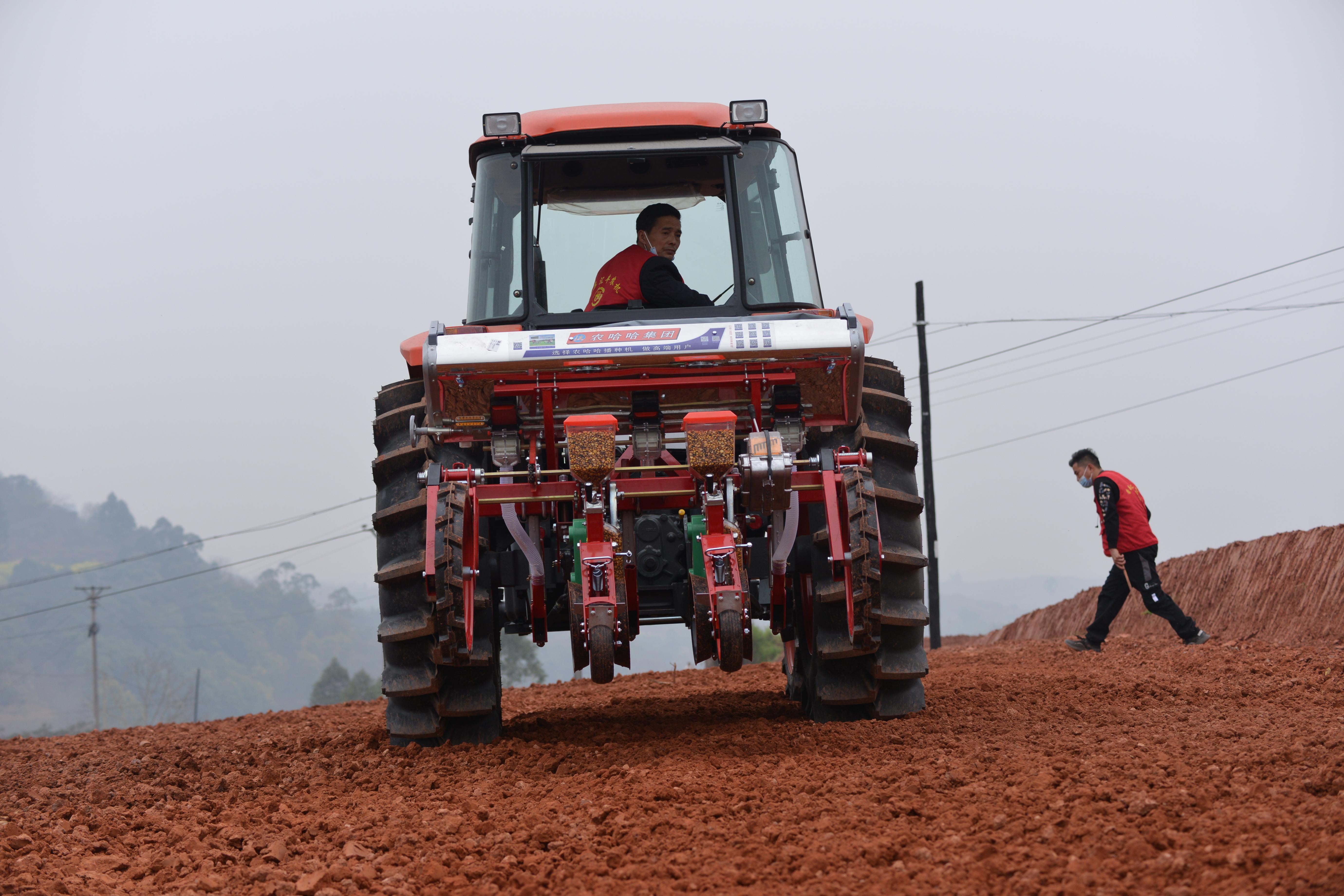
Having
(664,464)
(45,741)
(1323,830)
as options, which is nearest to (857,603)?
(664,464)

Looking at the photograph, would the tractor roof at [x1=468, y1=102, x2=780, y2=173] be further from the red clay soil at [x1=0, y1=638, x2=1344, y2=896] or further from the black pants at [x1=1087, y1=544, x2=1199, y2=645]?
the black pants at [x1=1087, y1=544, x2=1199, y2=645]

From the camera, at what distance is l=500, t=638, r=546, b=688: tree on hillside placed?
87125 millimetres

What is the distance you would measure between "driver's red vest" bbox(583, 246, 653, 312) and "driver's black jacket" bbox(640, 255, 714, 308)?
44mm

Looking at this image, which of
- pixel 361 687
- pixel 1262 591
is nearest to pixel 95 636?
pixel 361 687

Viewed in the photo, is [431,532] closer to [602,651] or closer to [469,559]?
[469,559]

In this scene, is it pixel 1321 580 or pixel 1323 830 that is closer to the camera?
pixel 1323 830

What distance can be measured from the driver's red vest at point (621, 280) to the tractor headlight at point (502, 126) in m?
0.83

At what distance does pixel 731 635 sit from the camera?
202 inches

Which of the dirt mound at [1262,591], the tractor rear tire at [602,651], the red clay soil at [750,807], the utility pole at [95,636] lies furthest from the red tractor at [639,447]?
the utility pole at [95,636]

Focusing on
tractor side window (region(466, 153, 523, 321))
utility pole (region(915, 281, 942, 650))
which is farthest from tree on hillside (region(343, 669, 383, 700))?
tractor side window (region(466, 153, 523, 321))

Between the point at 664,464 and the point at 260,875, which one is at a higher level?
the point at 664,464

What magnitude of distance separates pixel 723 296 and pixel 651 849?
351cm

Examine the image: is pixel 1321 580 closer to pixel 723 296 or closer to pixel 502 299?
pixel 723 296

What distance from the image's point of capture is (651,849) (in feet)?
12.5
